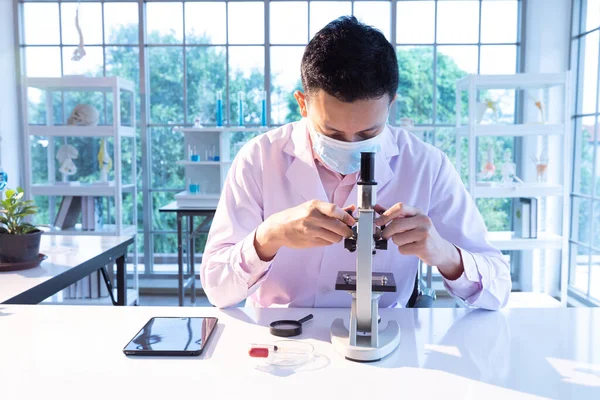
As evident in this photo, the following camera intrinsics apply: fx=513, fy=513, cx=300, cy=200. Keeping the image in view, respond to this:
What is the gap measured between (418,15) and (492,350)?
3.97m

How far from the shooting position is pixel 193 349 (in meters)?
1.00

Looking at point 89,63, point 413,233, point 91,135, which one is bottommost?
point 413,233

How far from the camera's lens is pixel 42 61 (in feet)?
15.1

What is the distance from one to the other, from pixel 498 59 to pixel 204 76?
8.50ft

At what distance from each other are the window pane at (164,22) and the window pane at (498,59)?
2.67m

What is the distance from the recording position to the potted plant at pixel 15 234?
1.92 m

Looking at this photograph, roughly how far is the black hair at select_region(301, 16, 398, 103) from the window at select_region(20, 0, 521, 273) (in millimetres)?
3339

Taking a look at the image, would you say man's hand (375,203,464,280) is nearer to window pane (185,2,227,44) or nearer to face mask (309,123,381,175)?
face mask (309,123,381,175)

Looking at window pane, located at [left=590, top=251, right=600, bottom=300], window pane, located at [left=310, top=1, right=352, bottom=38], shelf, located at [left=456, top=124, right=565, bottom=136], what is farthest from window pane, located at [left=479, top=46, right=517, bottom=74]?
window pane, located at [left=590, top=251, right=600, bottom=300]

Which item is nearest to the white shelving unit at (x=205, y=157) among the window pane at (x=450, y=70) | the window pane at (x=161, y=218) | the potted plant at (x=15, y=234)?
the window pane at (x=161, y=218)

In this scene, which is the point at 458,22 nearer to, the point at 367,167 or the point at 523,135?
the point at 523,135

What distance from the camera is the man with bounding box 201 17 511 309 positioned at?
1.18 m

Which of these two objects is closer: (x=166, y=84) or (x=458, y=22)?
(x=458, y=22)

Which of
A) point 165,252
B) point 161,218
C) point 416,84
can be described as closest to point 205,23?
point 161,218
